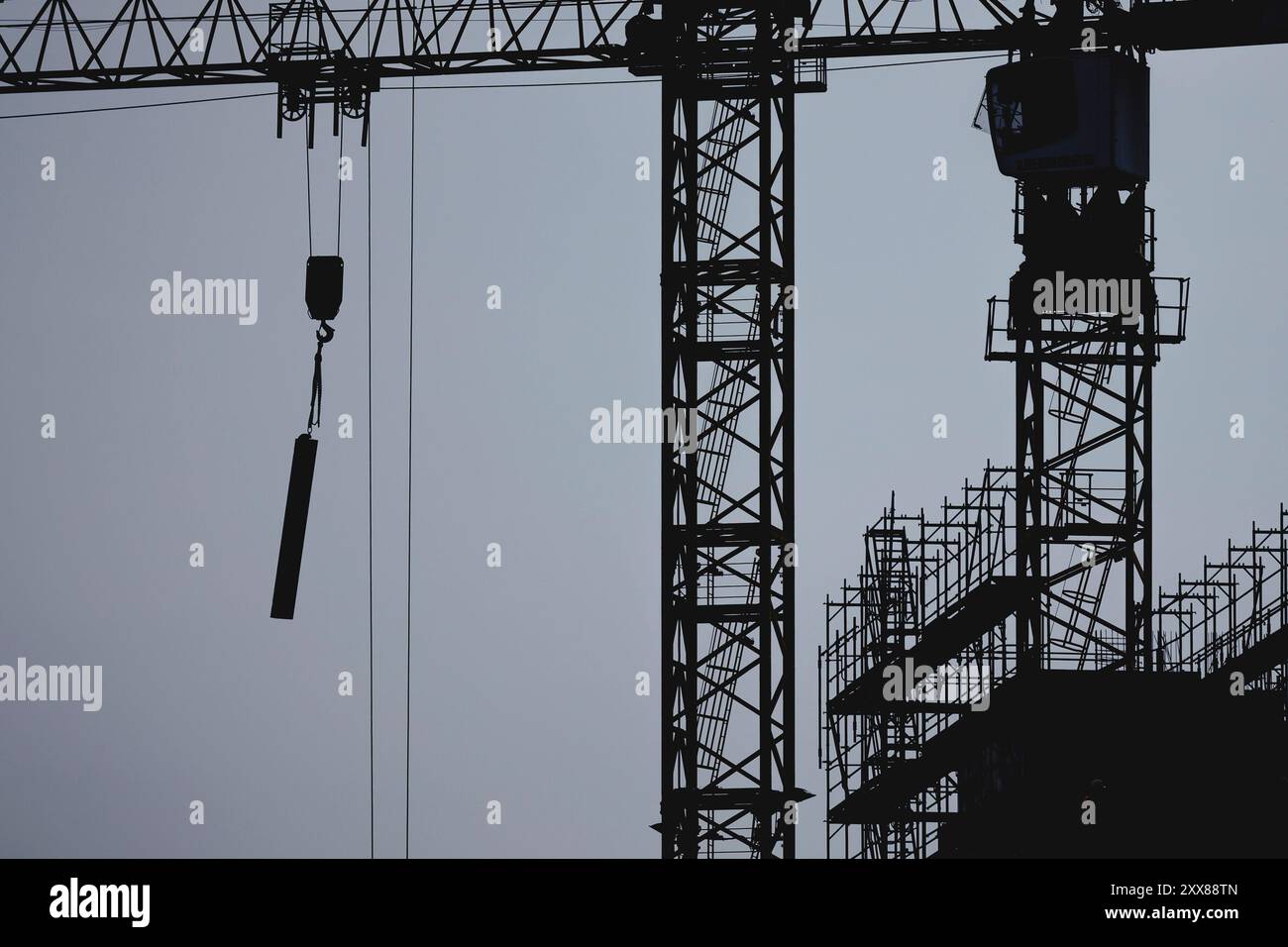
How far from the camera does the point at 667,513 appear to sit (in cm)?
3156

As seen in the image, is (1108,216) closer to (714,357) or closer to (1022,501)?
(1022,501)

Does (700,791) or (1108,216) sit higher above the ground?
(1108,216)

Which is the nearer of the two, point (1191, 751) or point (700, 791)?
point (1191, 751)

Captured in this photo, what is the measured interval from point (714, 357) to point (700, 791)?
6412mm

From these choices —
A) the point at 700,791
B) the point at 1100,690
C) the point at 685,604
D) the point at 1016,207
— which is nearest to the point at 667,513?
the point at 685,604

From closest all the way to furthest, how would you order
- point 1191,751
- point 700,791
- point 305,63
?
1. point 1191,751
2. point 700,791
3. point 305,63

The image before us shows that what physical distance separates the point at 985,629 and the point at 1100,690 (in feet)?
21.3
